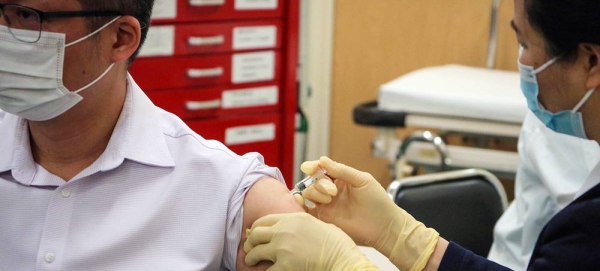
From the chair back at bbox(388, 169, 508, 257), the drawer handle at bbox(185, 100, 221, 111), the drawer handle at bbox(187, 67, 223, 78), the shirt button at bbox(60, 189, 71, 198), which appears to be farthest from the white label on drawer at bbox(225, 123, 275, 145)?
the shirt button at bbox(60, 189, 71, 198)

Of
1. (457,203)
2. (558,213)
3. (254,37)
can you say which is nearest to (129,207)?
(558,213)

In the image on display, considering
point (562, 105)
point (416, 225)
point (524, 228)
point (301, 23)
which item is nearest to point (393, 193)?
point (524, 228)

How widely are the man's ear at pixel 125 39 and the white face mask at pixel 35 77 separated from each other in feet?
0.10

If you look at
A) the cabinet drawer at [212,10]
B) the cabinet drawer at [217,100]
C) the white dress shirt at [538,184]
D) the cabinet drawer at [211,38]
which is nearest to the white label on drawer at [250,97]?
the cabinet drawer at [217,100]

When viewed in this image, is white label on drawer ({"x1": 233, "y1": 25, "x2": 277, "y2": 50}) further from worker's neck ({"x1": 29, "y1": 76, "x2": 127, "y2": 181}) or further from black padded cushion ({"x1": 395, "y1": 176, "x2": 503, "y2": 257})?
worker's neck ({"x1": 29, "y1": 76, "x2": 127, "y2": 181})

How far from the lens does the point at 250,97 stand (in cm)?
324

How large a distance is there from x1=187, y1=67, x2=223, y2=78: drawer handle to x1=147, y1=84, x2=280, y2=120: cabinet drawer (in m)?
0.05

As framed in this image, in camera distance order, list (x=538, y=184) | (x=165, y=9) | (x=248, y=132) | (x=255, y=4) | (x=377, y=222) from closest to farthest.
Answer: (x=377, y=222)
(x=538, y=184)
(x=165, y=9)
(x=255, y=4)
(x=248, y=132)

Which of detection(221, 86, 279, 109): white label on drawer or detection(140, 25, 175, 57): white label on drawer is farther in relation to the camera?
detection(221, 86, 279, 109): white label on drawer

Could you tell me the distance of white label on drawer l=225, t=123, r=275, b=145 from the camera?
324cm

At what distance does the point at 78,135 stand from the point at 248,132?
1.79m

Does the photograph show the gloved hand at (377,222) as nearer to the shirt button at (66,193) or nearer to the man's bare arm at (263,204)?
the man's bare arm at (263,204)

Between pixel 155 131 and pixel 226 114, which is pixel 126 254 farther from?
pixel 226 114

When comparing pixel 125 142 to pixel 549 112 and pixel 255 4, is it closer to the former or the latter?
pixel 549 112
